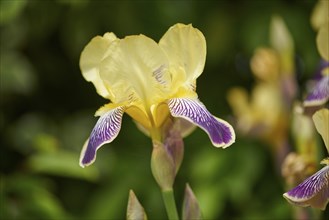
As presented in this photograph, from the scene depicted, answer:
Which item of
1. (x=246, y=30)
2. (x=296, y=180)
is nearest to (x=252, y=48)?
(x=246, y=30)

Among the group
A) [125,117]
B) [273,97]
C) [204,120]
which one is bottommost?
[125,117]

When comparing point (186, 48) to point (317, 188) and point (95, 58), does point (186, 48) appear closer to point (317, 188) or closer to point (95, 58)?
point (95, 58)

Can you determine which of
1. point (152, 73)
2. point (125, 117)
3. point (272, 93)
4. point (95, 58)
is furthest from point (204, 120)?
point (125, 117)

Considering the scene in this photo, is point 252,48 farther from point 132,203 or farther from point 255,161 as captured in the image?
point 132,203

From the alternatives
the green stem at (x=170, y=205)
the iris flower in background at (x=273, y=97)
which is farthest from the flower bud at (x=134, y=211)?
the iris flower in background at (x=273, y=97)

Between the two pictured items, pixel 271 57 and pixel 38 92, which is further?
pixel 38 92
